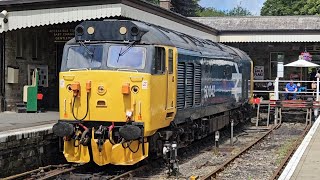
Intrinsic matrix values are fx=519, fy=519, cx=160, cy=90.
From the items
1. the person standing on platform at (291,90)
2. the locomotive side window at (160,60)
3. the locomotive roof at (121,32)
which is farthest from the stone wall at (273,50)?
the locomotive side window at (160,60)

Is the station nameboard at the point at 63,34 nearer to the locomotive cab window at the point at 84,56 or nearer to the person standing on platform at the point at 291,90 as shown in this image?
the locomotive cab window at the point at 84,56

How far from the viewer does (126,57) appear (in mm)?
10602

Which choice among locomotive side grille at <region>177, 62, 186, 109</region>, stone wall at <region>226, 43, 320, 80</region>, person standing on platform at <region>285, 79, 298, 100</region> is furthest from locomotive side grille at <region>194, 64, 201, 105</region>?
stone wall at <region>226, 43, 320, 80</region>

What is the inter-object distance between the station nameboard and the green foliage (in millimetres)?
43849

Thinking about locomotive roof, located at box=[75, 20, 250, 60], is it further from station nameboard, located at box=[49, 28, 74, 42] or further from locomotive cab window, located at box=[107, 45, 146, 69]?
station nameboard, located at box=[49, 28, 74, 42]

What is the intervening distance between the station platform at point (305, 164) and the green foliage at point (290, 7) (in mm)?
47597

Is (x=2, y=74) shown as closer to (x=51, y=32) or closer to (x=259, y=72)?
(x=51, y=32)

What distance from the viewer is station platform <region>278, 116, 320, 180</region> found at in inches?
367

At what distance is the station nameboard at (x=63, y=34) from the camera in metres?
19.4

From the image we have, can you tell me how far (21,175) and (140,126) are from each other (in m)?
2.61

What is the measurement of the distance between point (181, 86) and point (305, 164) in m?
3.37

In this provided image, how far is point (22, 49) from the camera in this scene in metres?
19.4

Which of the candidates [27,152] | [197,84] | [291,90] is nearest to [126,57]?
[27,152]

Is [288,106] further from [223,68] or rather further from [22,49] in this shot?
[22,49]
